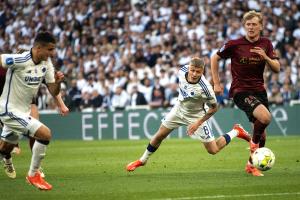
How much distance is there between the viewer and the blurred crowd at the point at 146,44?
1013 inches

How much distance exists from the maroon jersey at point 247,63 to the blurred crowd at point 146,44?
12.2 m

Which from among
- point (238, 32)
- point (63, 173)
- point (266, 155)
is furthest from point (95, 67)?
point (266, 155)

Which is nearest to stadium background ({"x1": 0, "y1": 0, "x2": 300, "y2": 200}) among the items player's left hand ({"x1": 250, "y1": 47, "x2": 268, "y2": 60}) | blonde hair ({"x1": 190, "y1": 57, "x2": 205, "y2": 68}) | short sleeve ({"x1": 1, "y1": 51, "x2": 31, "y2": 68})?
blonde hair ({"x1": 190, "y1": 57, "x2": 205, "y2": 68})

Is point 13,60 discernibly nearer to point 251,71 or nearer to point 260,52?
point 260,52

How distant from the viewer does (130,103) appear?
2658 centimetres

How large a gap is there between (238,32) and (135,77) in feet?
13.0

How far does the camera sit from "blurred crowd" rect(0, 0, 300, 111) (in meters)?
25.7

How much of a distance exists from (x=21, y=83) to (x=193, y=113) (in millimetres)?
3740

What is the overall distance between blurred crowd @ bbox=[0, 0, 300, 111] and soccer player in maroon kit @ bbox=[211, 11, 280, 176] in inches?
481

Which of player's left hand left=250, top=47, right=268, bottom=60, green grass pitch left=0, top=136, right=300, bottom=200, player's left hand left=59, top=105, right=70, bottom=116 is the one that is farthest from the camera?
player's left hand left=250, top=47, right=268, bottom=60

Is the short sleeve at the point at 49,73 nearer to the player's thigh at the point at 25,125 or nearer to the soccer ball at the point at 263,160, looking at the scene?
the player's thigh at the point at 25,125

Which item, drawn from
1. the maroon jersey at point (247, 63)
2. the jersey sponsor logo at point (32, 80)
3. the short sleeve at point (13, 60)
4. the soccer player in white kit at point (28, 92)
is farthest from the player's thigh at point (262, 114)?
the short sleeve at point (13, 60)

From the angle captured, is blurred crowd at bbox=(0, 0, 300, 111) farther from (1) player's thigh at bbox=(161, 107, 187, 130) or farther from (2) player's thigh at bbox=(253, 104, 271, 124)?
(2) player's thigh at bbox=(253, 104, 271, 124)

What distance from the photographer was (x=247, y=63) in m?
12.4
